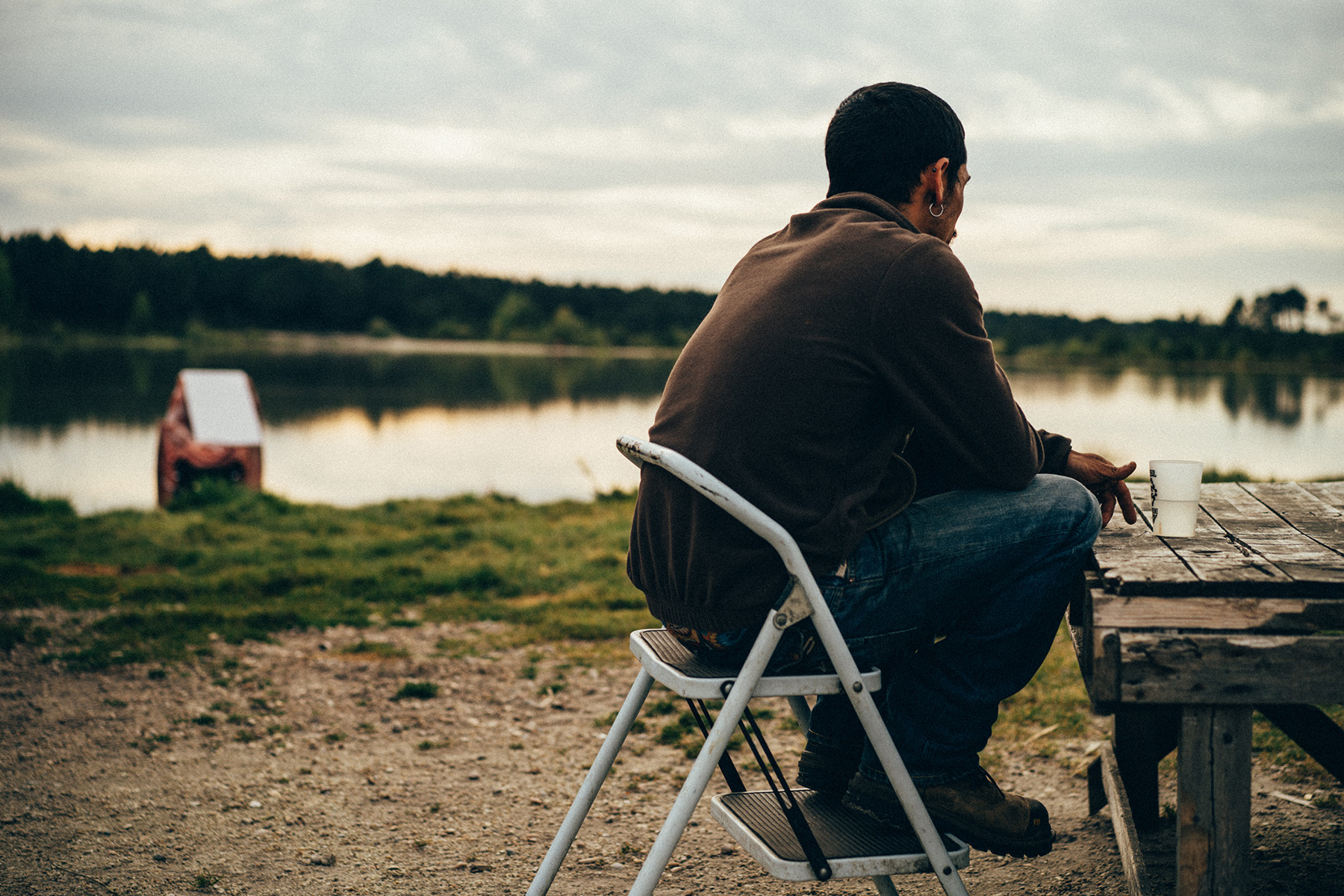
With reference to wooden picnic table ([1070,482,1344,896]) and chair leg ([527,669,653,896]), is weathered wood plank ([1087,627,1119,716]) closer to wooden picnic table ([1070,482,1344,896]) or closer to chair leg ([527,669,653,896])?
wooden picnic table ([1070,482,1344,896])

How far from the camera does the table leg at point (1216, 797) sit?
1.69m

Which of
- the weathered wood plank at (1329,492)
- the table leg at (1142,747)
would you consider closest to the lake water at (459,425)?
the weathered wood plank at (1329,492)

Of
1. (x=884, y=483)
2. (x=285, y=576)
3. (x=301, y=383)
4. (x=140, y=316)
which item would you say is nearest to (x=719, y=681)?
(x=884, y=483)

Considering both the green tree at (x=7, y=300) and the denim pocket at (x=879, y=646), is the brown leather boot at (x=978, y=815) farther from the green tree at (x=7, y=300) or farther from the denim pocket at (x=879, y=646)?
the green tree at (x=7, y=300)

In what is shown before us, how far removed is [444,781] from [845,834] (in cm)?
202

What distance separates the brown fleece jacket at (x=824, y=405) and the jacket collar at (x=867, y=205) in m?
0.11

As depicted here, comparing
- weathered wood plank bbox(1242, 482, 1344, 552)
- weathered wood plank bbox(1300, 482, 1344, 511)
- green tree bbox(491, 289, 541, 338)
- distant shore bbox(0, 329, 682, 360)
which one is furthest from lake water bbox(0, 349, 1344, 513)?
green tree bbox(491, 289, 541, 338)

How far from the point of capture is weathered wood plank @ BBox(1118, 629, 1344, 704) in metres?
1.63

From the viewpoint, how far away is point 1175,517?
2.23m

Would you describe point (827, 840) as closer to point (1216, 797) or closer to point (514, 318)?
point (1216, 797)

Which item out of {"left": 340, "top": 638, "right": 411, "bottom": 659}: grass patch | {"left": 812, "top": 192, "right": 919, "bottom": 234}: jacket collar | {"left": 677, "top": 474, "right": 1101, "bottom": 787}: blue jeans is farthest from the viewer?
{"left": 340, "top": 638, "right": 411, "bottom": 659}: grass patch

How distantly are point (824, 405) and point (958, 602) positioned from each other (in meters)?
0.50

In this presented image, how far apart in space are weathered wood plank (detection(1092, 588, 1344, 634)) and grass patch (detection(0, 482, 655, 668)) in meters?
3.97

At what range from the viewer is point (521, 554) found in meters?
7.64
